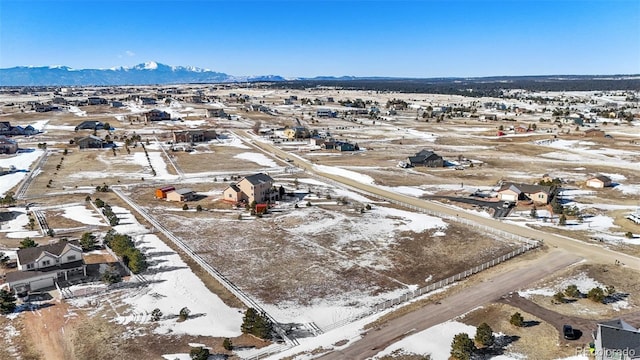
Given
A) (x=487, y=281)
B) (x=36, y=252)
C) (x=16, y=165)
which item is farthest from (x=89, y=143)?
(x=487, y=281)

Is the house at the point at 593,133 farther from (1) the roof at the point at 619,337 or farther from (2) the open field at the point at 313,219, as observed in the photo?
(1) the roof at the point at 619,337

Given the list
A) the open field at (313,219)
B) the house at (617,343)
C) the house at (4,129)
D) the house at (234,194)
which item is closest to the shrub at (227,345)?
the open field at (313,219)

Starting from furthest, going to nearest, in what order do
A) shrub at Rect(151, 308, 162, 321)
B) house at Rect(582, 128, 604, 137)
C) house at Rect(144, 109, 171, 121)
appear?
1. house at Rect(144, 109, 171, 121)
2. house at Rect(582, 128, 604, 137)
3. shrub at Rect(151, 308, 162, 321)

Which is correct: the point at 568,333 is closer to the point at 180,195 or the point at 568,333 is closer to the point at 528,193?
the point at 528,193

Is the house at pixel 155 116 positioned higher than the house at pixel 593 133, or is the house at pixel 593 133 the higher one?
the house at pixel 155 116

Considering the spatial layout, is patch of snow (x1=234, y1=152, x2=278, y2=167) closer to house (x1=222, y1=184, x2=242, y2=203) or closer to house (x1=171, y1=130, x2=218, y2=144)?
house (x1=171, y1=130, x2=218, y2=144)

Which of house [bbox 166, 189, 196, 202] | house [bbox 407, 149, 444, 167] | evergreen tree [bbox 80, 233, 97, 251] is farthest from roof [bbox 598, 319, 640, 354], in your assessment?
house [bbox 407, 149, 444, 167]

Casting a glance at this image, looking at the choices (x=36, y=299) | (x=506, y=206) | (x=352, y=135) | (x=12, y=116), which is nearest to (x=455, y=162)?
(x=506, y=206)
